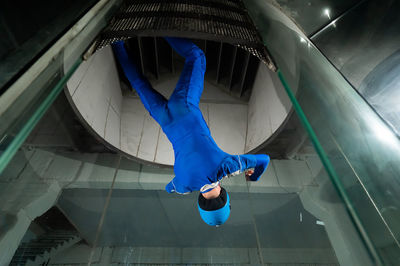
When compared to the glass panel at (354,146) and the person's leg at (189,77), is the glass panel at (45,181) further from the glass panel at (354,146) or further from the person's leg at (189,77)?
the glass panel at (354,146)

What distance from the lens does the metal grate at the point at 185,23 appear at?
165cm

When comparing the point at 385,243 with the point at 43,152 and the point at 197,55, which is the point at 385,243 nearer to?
the point at 197,55

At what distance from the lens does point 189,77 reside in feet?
7.30

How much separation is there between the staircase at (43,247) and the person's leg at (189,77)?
145 inches

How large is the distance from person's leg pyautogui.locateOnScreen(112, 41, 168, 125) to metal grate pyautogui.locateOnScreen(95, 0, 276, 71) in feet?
2.01

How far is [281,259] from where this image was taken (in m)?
4.16

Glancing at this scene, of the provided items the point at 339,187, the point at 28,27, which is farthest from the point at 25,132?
the point at 339,187

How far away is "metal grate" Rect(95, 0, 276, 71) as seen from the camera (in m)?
1.65

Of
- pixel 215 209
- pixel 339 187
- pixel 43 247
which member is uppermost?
pixel 43 247

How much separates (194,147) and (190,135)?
0.15m

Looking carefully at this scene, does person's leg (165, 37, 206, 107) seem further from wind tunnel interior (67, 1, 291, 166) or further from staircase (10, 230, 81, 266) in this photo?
staircase (10, 230, 81, 266)

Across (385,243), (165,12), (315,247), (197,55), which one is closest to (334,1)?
(197,55)

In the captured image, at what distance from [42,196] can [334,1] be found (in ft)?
16.1

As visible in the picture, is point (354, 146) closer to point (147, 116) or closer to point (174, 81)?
point (147, 116)
